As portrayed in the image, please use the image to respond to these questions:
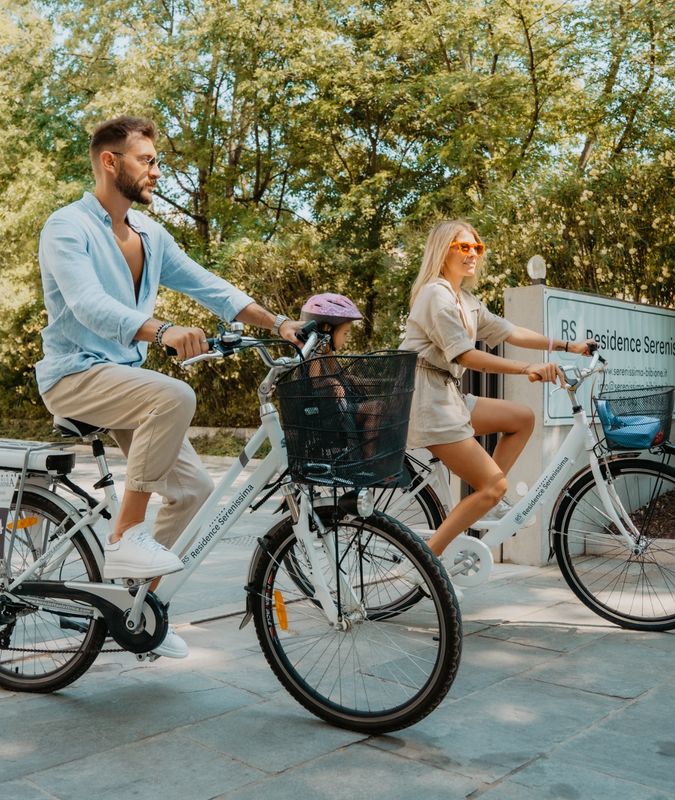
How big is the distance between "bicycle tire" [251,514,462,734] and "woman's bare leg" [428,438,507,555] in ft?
2.66

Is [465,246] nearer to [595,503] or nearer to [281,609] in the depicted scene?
[595,503]

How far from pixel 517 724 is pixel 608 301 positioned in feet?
12.4

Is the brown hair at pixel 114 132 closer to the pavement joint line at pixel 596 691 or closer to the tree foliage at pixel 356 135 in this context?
the pavement joint line at pixel 596 691

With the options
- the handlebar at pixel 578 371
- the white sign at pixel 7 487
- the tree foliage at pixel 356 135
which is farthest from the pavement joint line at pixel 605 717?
the tree foliage at pixel 356 135

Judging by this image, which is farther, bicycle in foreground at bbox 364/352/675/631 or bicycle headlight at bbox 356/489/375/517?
bicycle in foreground at bbox 364/352/675/631

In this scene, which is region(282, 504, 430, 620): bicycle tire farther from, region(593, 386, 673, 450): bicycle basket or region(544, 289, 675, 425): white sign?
region(544, 289, 675, 425): white sign

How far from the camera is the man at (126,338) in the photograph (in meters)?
2.93

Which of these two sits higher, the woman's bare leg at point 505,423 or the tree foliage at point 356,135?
the tree foliage at point 356,135

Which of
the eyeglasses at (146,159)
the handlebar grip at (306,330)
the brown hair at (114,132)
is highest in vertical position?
the brown hair at (114,132)

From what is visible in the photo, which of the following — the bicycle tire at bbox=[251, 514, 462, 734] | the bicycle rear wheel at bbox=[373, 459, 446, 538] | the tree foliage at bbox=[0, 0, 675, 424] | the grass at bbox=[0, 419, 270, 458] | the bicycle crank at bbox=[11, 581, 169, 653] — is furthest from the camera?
the grass at bbox=[0, 419, 270, 458]

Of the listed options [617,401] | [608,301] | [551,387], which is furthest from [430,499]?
[608,301]

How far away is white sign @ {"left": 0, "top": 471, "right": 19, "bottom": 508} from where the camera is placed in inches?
132

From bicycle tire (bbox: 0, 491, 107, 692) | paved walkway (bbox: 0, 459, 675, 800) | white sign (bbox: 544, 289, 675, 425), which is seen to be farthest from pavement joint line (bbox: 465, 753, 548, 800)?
white sign (bbox: 544, 289, 675, 425)

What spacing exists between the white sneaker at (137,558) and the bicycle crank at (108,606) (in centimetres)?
16
